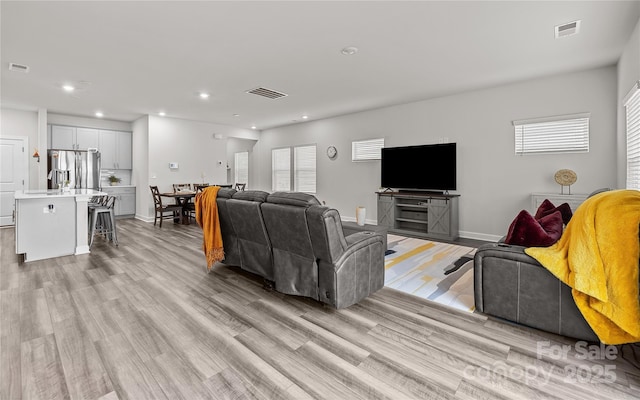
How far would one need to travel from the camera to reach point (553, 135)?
187 inches

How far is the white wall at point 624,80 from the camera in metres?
3.14

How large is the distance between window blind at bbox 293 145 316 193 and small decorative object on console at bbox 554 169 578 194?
18.1 feet

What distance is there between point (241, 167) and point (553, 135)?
9.87 metres

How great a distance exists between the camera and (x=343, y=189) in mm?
7770

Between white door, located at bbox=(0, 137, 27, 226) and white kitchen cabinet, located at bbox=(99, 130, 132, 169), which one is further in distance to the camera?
white kitchen cabinet, located at bbox=(99, 130, 132, 169)

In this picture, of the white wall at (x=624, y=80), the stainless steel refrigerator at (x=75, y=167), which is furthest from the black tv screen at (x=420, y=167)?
the stainless steel refrigerator at (x=75, y=167)

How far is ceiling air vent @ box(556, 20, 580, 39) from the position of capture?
3117 mm

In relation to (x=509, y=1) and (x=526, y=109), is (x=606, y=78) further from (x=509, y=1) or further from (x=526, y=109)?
(x=509, y=1)

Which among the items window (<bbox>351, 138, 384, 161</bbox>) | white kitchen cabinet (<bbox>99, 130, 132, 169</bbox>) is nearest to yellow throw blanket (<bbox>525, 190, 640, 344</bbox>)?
window (<bbox>351, 138, 384, 161</bbox>)

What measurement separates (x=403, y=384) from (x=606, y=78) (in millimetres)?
5369

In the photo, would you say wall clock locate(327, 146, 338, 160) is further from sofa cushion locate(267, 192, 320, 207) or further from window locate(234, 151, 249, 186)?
sofa cushion locate(267, 192, 320, 207)

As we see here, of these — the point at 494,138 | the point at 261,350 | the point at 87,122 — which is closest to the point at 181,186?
the point at 87,122

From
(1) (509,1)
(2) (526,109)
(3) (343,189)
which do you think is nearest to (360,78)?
(1) (509,1)

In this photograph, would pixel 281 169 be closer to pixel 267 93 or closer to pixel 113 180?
pixel 267 93
